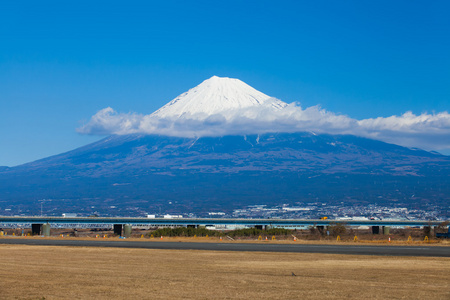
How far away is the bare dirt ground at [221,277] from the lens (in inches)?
924

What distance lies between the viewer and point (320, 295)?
75.9 feet

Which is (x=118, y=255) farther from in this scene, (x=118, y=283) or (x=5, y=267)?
(x=118, y=283)

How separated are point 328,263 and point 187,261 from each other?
802 centimetres

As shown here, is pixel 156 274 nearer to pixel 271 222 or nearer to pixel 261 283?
pixel 261 283

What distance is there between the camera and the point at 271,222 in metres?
132

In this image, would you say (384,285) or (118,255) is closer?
(384,285)

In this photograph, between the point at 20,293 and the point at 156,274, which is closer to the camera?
the point at 20,293

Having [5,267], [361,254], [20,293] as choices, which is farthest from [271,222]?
[20,293]

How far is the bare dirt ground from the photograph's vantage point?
23469 millimetres

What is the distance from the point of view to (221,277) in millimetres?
28531

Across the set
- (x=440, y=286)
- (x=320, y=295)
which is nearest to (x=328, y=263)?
(x=440, y=286)

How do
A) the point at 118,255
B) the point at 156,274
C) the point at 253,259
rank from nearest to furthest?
the point at 156,274, the point at 253,259, the point at 118,255

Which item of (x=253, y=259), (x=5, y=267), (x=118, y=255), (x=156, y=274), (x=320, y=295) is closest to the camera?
(x=320, y=295)

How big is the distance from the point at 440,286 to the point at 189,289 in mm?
9958
